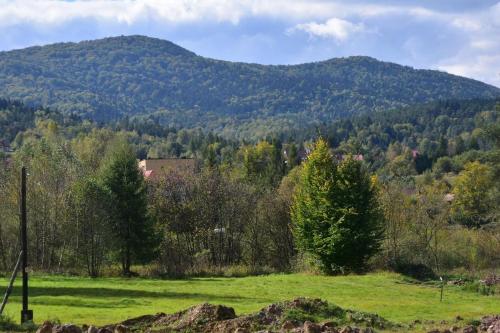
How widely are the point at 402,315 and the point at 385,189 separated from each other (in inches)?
1344

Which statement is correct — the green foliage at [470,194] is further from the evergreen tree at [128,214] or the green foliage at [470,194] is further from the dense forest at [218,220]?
the evergreen tree at [128,214]

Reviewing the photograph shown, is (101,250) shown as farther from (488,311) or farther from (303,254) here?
(488,311)

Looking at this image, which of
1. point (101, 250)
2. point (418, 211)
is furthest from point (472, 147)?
point (101, 250)

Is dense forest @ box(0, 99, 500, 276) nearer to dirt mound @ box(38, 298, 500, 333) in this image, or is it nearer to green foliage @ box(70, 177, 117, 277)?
green foliage @ box(70, 177, 117, 277)

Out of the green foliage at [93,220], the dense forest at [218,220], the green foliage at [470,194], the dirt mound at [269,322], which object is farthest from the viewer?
the green foliage at [470,194]

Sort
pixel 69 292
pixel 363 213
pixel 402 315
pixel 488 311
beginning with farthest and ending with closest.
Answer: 1. pixel 363 213
2. pixel 69 292
3. pixel 488 311
4. pixel 402 315

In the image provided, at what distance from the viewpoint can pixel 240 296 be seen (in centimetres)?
3042

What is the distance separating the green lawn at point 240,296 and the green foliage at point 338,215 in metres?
2.97

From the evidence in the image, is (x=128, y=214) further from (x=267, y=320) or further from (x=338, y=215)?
(x=267, y=320)

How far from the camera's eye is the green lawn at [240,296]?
78.6 ft

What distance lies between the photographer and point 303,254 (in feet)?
158

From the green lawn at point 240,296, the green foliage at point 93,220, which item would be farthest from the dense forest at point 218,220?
the green lawn at point 240,296

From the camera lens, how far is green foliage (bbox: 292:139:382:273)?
140 feet

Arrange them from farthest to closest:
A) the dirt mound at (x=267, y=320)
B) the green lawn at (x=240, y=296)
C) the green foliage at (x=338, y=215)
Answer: the green foliage at (x=338, y=215) < the green lawn at (x=240, y=296) < the dirt mound at (x=267, y=320)
